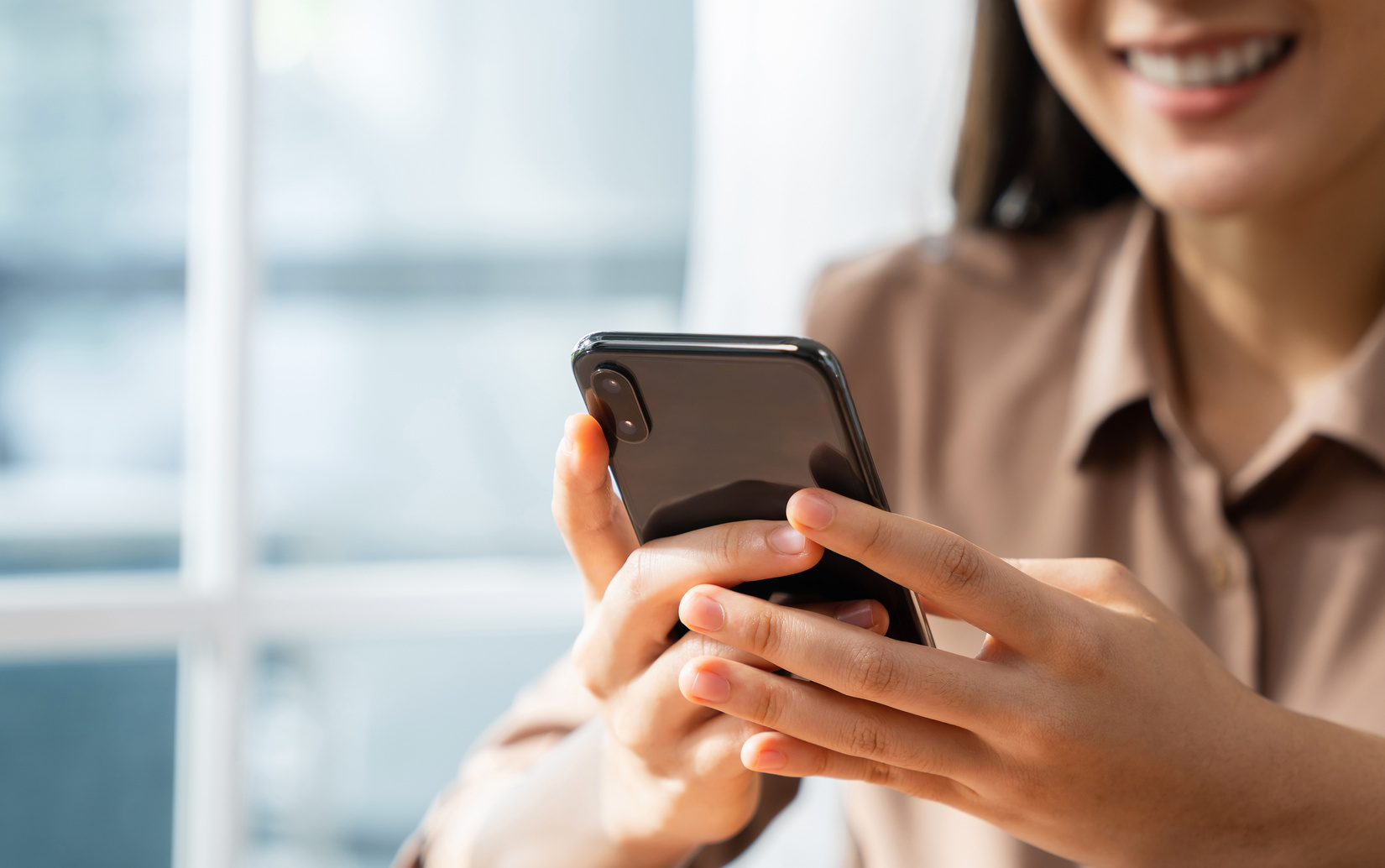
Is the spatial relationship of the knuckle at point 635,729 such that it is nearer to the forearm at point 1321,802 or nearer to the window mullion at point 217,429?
the forearm at point 1321,802

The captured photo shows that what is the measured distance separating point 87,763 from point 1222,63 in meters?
1.84

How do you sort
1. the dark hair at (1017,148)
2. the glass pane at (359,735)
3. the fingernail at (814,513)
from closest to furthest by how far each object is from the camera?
the fingernail at (814,513)
the dark hair at (1017,148)
the glass pane at (359,735)

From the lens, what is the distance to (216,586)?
164cm

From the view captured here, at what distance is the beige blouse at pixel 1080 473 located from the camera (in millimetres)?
771

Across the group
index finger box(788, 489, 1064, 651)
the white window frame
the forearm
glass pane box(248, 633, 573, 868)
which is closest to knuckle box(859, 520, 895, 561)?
index finger box(788, 489, 1064, 651)

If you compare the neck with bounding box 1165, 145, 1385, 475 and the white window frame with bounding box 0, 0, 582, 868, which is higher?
the neck with bounding box 1165, 145, 1385, 475

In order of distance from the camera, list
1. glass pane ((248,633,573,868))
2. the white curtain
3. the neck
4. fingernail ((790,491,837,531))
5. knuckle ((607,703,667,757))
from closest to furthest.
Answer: fingernail ((790,491,837,531))
knuckle ((607,703,667,757))
the neck
the white curtain
glass pane ((248,633,573,868))

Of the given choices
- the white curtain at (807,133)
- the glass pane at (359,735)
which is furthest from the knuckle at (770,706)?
the glass pane at (359,735)

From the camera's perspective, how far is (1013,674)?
0.44m

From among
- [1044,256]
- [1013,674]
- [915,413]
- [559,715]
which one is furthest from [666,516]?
[1044,256]

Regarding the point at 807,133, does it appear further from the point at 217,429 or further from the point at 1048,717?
the point at 1048,717

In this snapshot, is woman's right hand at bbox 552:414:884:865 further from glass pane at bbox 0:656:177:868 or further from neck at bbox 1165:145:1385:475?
glass pane at bbox 0:656:177:868

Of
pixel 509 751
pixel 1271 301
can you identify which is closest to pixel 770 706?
pixel 509 751

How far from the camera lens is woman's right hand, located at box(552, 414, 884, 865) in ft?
1.55
